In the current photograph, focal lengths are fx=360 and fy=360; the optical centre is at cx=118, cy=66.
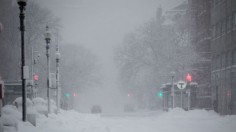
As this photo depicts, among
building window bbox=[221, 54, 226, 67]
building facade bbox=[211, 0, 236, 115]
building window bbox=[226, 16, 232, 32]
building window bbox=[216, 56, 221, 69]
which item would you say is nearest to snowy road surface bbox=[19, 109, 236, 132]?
building facade bbox=[211, 0, 236, 115]

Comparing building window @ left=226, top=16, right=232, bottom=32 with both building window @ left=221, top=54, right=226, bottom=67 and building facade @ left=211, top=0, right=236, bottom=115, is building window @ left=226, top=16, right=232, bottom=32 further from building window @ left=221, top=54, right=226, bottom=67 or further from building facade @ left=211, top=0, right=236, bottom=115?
building window @ left=221, top=54, right=226, bottom=67

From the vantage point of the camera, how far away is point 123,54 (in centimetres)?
5409

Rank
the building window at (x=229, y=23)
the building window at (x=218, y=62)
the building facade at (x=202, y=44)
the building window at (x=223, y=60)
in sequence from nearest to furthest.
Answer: the building window at (x=229, y=23) < the building window at (x=223, y=60) < the building window at (x=218, y=62) < the building facade at (x=202, y=44)

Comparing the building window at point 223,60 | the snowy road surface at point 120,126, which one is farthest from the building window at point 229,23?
the snowy road surface at point 120,126

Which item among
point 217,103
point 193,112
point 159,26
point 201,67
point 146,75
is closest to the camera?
point 193,112

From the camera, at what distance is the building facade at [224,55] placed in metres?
31.2

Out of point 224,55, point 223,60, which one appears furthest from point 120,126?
point 223,60

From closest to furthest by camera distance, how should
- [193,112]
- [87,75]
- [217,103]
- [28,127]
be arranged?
[28,127], [193,112], [217,103], [87,75]

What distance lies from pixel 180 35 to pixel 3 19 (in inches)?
953

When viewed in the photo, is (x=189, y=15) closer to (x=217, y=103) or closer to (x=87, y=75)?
(x=217, y=103)

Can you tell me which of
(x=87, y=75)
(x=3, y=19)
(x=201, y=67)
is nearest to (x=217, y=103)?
(x=201, y=67)

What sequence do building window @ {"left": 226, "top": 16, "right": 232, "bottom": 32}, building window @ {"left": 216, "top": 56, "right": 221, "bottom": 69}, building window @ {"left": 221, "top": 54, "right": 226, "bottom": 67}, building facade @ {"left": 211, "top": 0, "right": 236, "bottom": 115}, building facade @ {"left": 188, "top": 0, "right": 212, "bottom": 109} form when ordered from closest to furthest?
1. building facade @ {"left": 211, "top": 0, "right": 236, "bottom": 115}
2. building window @ {"left": 226, "top": 16, "right": 232, "bottom": 32}
3. building window @ {"left": 221, "top": 54, "right": 226, "bottom": 67}
4. building window @ {"left": 216, "top": 56, "right": 221, "bottom": 69}
5. building facade @ {"left": 188, "top": 0, "right": 212, "bottom": 109}

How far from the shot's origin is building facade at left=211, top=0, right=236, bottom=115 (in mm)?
31198

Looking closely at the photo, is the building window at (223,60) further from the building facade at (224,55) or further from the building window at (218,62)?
the building window at (218,62)
